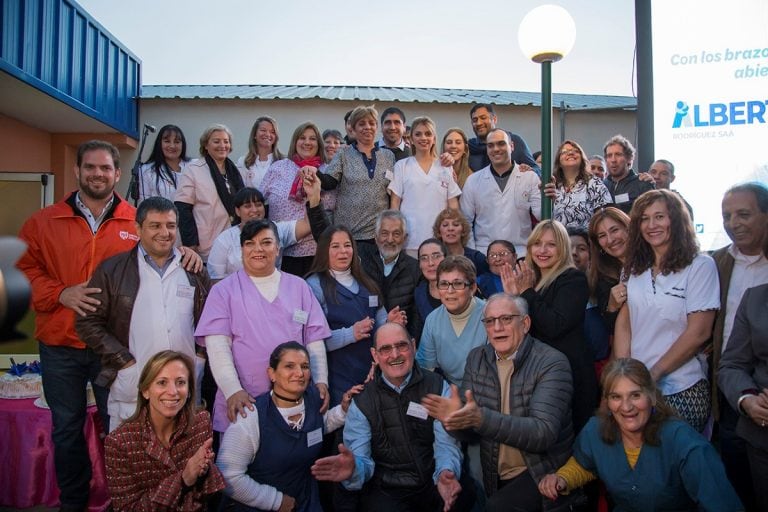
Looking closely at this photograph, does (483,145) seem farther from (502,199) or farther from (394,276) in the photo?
(394,276)

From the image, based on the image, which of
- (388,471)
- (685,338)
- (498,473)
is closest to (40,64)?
(388,471)

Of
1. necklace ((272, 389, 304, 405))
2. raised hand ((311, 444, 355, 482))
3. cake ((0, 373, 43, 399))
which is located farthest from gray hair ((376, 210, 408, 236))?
cake ((0, 373, 43, 399))

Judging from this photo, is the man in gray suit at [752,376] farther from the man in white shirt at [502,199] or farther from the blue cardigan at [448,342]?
the man in white shirt at [502,199]

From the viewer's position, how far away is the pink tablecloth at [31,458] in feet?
14.9

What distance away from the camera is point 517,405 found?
137 inches

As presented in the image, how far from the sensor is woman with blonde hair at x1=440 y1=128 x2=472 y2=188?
6.10 metres

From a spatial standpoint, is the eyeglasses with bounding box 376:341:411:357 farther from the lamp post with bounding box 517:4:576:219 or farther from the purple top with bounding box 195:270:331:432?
the lamp post with bounding box 517:4:576:219

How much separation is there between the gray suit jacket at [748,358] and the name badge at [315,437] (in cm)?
222

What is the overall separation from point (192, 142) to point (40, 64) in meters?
4.55

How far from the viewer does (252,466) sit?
3551 millimetres

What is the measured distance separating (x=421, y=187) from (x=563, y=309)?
215 cm

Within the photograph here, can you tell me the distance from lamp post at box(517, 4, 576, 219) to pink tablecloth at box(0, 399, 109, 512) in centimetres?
371

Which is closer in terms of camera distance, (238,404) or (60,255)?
(238,404)

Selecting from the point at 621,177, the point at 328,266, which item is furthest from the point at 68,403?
the point at 621,177
